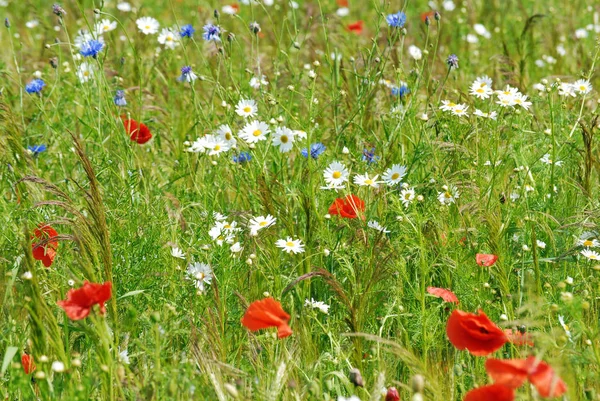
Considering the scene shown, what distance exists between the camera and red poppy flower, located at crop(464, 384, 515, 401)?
1536 mm

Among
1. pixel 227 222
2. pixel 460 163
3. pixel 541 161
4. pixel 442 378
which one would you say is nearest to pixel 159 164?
pixel 227 222

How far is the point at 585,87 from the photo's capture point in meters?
3.12

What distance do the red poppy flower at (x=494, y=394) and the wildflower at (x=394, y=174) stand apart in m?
1.26

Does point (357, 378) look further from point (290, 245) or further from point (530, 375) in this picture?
point (290, 245)

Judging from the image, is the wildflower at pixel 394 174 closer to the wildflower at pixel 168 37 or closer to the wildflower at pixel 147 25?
the wildflower at pixel 168 37

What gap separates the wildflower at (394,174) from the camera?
9.29ft

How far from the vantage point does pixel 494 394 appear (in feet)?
5.19

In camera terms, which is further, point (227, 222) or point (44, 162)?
point (44, 162)

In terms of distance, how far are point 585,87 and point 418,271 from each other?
953 millimetres

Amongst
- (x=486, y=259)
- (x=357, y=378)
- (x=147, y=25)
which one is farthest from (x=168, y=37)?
(x=357, y=378)

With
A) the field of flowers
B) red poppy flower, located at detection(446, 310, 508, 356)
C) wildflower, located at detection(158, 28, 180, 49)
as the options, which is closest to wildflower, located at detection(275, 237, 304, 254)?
the field of flowers

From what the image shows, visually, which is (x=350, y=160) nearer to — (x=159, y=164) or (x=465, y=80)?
(x=159, y=164)

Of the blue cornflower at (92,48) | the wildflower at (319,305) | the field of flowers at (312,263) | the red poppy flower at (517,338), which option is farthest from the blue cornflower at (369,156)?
the blue cornflower at (92,48)

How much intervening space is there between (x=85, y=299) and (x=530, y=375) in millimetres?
933
